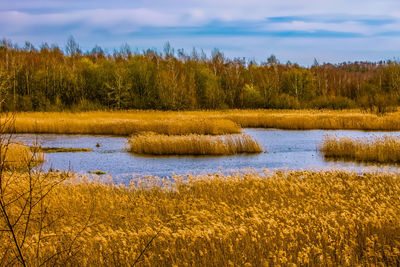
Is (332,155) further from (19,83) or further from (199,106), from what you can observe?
(19,83)

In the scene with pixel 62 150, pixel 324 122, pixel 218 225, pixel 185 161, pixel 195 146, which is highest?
pixel 218 225

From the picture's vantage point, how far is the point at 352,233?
709cm

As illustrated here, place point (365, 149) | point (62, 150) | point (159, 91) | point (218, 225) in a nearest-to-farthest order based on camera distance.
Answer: point (218, 225), point (365, 149), point (62, 150), point (159, 91)

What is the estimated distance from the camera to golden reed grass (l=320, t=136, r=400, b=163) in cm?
2055

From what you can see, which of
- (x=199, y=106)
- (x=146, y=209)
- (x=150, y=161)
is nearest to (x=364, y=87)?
(x=199, y=106)

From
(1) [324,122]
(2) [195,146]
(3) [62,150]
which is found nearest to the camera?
(2) [195,146]

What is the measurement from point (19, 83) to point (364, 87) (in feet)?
148

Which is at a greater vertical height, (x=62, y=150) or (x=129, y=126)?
(x=129, y=126)

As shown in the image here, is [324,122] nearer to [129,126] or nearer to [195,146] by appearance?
[129,126]

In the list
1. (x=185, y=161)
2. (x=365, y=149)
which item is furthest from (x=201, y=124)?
(x=365, y=149)

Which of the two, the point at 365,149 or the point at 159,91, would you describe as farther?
the point at 159,91

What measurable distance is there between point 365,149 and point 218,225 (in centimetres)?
1649

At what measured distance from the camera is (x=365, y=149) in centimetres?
2133

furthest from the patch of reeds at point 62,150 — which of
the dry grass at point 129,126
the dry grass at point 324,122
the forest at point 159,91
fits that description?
the forest at point 159,91
